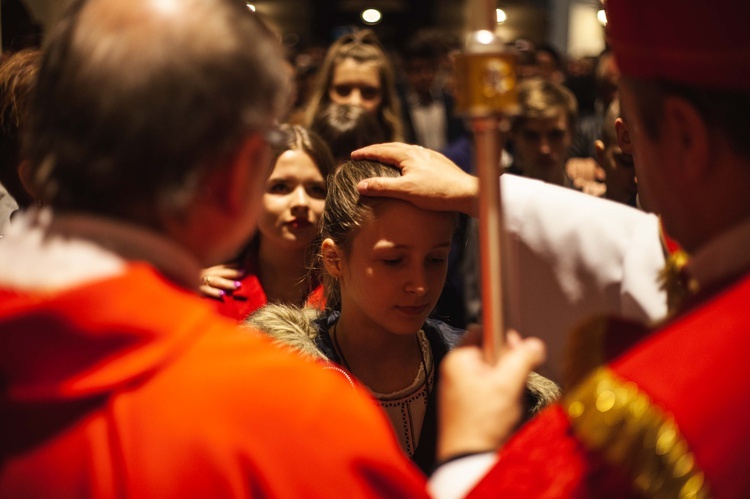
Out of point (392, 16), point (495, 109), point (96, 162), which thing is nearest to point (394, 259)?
point (495, 109)

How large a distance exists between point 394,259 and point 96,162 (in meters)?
1.52

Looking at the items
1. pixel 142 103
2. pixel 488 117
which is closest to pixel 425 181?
pixel 488 117

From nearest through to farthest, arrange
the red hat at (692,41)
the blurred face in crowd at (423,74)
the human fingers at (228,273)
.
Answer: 1. the red hat at (692,41)
2. the human fingers at (228,273)
3. the blurred face in crowd at (423,74)

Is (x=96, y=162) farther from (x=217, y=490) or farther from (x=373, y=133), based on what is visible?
(x=373, y=133)

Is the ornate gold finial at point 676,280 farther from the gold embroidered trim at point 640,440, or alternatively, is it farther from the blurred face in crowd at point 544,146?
the blurred face in crowd at point 544,146

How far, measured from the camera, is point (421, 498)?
1151mm

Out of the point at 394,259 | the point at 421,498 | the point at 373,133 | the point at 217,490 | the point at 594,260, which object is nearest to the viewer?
the point at 217,490

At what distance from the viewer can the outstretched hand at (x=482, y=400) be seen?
48.9 inches

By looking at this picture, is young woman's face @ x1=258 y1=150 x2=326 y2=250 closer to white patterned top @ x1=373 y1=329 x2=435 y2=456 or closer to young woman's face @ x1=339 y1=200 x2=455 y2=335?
young woman's face @ x1=339 y1=200 x2=455 y2=335

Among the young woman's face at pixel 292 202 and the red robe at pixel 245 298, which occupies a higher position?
the young woman's face at pixel 292 202

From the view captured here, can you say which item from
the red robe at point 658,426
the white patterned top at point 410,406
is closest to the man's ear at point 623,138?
the white patterned top at point 410,406

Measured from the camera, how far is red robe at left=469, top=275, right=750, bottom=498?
1.10 metres

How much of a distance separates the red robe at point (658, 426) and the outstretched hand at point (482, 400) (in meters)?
0.04

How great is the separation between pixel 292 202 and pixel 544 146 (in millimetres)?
1795
